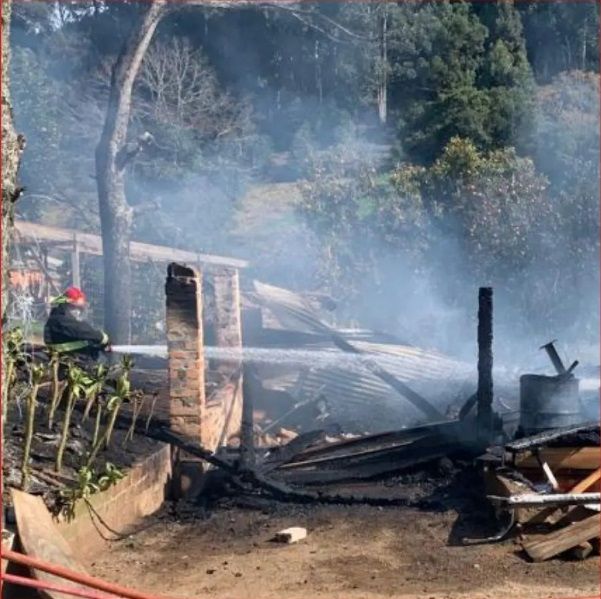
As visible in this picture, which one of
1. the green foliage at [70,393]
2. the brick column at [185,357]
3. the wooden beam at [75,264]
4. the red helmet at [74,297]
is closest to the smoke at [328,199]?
the wooden beam at [75,264]

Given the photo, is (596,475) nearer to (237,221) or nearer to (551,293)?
(551,293)

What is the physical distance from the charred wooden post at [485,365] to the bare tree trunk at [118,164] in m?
6.89

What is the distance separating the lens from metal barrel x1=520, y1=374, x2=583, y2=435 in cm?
887

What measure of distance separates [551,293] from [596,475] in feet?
37.4

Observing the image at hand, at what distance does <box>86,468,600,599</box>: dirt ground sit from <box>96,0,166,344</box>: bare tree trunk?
6.72 meters

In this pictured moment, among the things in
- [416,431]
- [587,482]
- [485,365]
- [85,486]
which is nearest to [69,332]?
[416,431]

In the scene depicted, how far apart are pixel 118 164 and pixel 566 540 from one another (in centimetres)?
934

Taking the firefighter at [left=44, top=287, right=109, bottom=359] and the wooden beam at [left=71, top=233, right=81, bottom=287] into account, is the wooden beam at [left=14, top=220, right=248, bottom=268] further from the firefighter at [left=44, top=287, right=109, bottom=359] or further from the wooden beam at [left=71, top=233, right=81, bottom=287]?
the firefighter at [left=44, top=287, right=109, bottom=359]

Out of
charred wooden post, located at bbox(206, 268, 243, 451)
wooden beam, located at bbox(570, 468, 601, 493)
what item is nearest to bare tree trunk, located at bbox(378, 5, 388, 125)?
charred wooden post, located at bbox(206, 268, 243, 451)

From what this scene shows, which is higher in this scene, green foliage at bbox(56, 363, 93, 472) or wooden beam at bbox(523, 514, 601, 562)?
green foliage at bbox(56, 363, 93, 472)

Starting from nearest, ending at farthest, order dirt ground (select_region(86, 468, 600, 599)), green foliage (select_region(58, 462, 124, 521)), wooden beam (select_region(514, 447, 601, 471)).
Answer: dirt ground (select_region(86, 468, 600, 599))
green foliage (select_region(58, 462, 124, 521))
wooden beam (select_region(514, 447, 601, 471))

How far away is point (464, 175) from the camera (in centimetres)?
2022

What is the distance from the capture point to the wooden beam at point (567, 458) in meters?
8.02

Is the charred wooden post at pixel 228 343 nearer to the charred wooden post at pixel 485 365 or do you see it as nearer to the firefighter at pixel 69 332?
the firefighter at pixel 69 332
